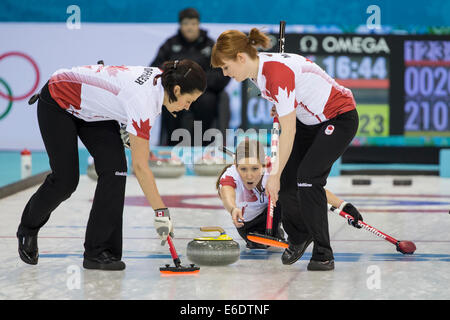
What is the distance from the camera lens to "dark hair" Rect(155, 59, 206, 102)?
3564 millimetres

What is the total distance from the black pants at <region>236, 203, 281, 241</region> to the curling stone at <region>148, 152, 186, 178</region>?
450 cm

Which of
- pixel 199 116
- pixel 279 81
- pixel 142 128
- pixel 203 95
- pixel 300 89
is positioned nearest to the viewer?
pixel 142 128

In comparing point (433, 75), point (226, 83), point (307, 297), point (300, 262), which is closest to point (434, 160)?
point (433, 75)

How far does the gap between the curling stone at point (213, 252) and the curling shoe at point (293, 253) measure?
0.77 feet

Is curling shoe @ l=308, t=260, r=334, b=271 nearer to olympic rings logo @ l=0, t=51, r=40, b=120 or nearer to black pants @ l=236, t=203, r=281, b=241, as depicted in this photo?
black pants @ l=236, t=203, r=281, b=241

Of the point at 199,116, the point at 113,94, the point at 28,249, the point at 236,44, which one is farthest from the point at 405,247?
the point at 199,116

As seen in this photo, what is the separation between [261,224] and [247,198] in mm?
164

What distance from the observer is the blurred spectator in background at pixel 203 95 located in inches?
390

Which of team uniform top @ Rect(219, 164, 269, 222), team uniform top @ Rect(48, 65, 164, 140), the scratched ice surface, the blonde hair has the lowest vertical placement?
the scratched ice surface

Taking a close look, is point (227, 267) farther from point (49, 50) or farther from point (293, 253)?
point (49, 50)

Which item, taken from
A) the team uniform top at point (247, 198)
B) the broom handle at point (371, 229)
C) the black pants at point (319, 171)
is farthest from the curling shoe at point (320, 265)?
the team uniform top at point (247, 198)

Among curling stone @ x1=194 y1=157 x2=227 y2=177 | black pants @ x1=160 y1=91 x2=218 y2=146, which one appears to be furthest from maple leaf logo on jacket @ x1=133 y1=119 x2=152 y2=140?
black pants @ x1=160 y1=91 x2=218 y2=146

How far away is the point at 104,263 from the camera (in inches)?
150

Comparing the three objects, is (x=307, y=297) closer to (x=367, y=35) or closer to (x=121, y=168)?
(x=121, y=168)
